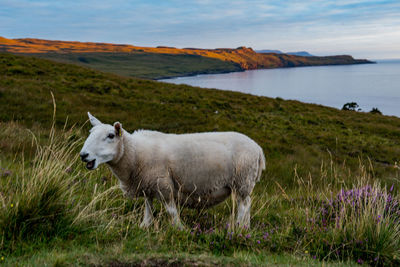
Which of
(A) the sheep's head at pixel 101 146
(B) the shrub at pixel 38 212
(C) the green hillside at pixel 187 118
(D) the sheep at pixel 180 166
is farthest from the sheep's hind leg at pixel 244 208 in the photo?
(C) the green hillside at pixel 187 118

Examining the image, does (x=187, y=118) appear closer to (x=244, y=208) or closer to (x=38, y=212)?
(x=244, y=208)

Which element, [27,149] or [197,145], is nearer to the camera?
[197,145]

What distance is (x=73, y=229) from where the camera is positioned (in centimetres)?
387

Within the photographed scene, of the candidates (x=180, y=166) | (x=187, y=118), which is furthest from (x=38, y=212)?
(x=187, y=118)

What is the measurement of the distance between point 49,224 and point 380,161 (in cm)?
1794

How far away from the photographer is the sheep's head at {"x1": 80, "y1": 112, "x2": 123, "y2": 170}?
168 inches

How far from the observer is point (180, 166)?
5.05 meters

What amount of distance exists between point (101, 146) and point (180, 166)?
4.42 feet

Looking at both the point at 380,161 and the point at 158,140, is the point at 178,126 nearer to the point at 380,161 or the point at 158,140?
the point at 158,140

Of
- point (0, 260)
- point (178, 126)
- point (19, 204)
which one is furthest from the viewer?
point (178, 126)

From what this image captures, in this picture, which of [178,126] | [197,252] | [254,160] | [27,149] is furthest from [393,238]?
[178,126]

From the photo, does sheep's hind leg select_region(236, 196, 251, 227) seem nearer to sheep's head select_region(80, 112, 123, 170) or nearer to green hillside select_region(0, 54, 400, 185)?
sheep's head select_region(80, 112, 123, 170)

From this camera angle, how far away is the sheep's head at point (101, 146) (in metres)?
4.26

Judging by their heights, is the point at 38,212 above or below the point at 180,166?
below
